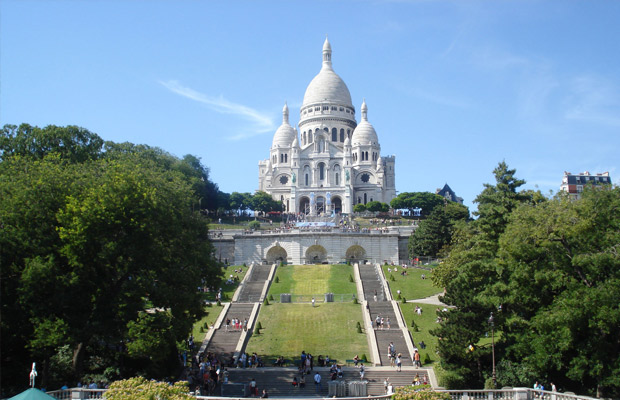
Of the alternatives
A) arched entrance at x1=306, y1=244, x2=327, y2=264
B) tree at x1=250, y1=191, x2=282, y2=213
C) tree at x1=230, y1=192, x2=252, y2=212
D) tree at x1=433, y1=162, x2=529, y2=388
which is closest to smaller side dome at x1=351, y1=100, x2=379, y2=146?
Answer: tree at x1=250, y1=191, x2=282, y2=213

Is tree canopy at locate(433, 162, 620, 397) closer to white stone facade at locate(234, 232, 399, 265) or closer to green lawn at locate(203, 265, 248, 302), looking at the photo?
green lawn at locate(203, 265, 248, 302)

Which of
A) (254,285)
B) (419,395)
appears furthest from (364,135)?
(419,395)

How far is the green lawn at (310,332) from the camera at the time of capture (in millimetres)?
33812

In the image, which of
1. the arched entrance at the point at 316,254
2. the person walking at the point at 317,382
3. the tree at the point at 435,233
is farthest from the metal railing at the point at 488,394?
the arched entrance at the point at 316,254

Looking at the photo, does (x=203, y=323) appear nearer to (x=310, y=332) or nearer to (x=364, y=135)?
(x=310, y=332)

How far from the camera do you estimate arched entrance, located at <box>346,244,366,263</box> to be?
64.4 meters

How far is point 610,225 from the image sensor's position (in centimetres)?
2720

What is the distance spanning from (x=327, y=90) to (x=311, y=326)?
84.0 metres

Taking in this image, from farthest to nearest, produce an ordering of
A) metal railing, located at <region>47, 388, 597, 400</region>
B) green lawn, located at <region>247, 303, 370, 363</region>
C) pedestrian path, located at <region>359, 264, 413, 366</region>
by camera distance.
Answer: green lawn, located at <region>247, 303, 370, 363</region>, pedestrian path, located at <region>359, 264, 413, 366</region>, metal railing, located at <region>47, 388, 597, 400</region>

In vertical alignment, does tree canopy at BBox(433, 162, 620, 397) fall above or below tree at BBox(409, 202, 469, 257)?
below

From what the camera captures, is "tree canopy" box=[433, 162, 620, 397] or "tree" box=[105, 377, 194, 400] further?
"tree canopy" box=[433, 162, 620, 397]

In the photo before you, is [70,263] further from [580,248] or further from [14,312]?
[580,248]

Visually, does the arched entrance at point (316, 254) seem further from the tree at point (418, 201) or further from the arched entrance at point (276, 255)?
the tree at point (418, 201)

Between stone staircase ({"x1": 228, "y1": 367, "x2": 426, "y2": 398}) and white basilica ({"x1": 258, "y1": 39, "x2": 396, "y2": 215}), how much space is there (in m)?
67.0
